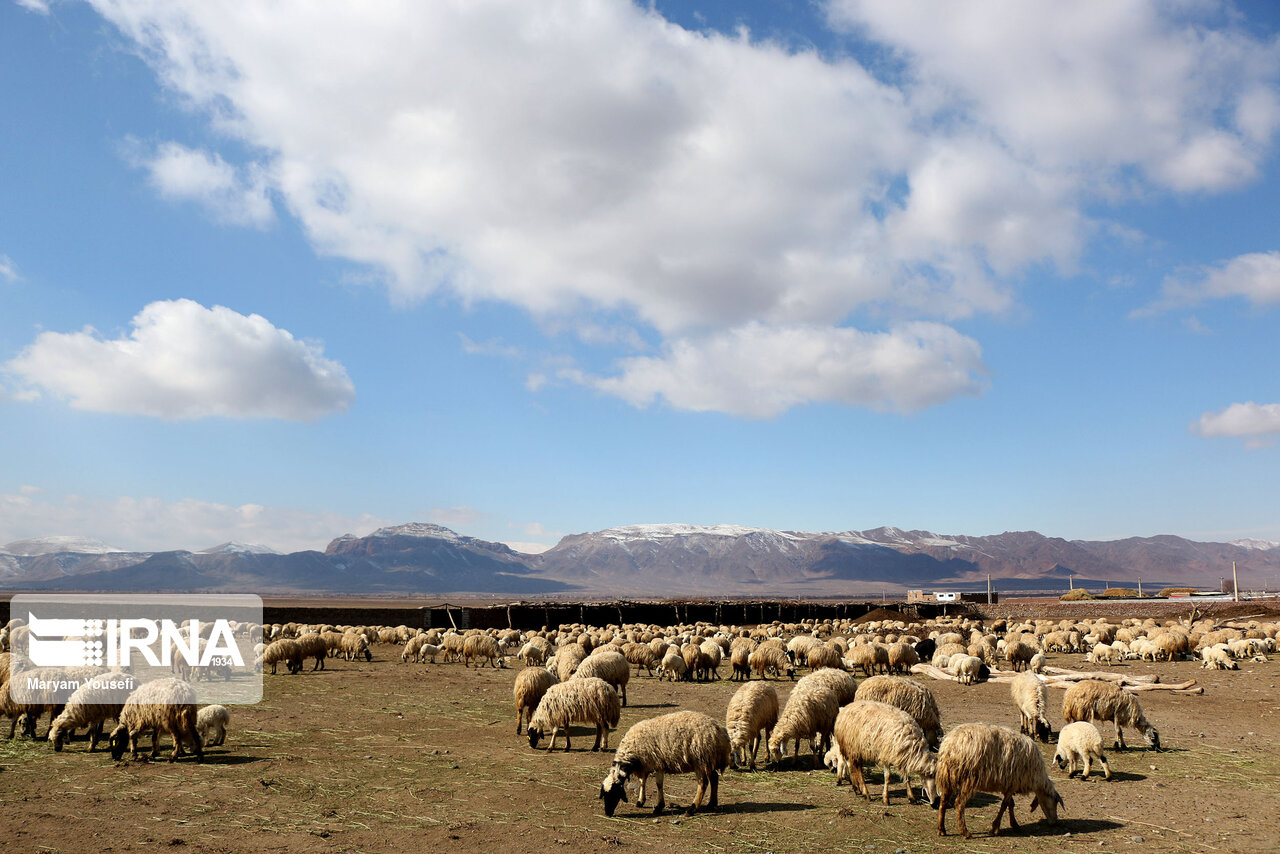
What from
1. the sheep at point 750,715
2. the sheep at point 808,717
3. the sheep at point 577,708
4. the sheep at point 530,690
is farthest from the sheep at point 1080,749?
the sheep at point 530,690

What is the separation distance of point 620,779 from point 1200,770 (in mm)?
10954

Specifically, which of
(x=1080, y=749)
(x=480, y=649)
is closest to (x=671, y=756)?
(x=1080, y=749)

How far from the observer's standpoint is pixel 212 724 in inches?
621

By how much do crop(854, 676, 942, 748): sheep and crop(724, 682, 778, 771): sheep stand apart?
1639mm

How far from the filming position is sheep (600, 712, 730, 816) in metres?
11.5

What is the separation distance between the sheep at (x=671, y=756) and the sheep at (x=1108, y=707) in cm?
870

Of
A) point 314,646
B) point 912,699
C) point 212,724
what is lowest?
point 314,646

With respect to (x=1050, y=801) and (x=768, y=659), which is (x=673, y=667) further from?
(x=1050, y=801)

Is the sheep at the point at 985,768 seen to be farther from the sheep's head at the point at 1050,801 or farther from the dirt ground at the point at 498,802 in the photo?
the dirt ground at the point at 498,802

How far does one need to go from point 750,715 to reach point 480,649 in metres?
22.5

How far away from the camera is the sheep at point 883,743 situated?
11508 mm

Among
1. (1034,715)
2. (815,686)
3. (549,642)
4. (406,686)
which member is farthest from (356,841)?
(549,642)

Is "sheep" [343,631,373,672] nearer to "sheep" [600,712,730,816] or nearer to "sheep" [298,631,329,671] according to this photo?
"sheep" [298,631,329,671]

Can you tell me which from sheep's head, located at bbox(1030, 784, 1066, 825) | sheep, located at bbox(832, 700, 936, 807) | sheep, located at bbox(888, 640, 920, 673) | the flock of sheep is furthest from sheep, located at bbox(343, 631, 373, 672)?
sheep's head, located at bbox(1030, 784, 1066, 825)
